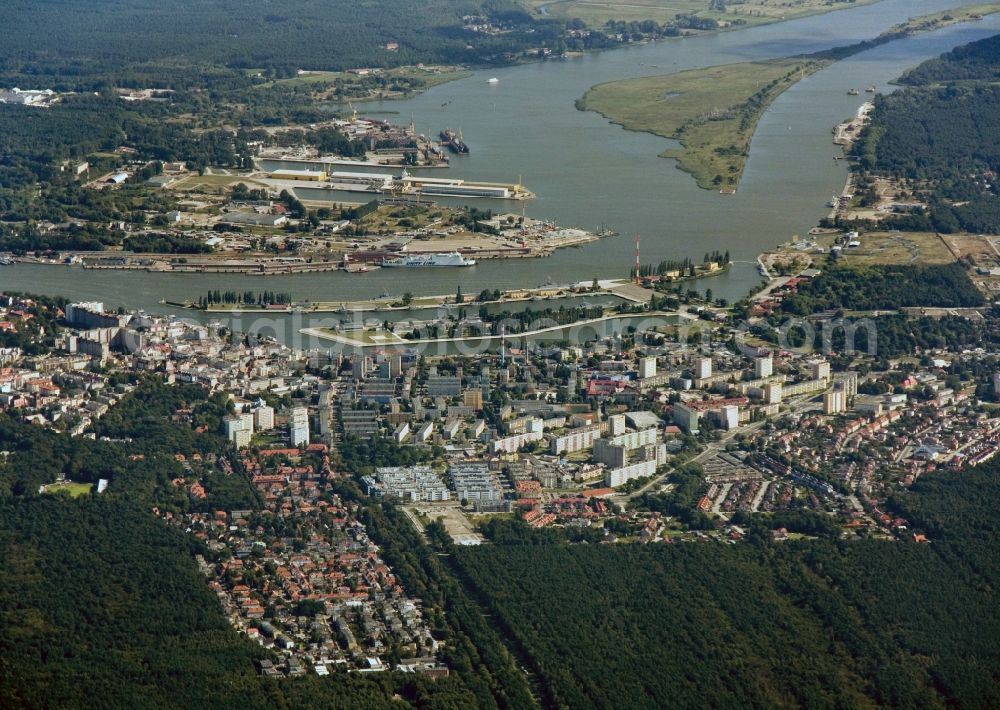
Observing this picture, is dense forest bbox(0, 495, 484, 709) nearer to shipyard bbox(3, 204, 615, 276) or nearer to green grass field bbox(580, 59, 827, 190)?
shipyard bbox(3, 204, 615, 276)

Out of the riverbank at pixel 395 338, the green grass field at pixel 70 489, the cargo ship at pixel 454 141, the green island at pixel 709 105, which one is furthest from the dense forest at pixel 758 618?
the cargo ship at pixel 454 141

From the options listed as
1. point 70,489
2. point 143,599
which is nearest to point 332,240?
point 70,489

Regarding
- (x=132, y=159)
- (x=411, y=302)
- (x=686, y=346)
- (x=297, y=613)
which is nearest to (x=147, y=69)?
(x=132, y=159)

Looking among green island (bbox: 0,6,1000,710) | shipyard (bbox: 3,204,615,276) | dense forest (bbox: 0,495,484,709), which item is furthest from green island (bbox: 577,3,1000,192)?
dense forest (bbox: 0,495,484,709)

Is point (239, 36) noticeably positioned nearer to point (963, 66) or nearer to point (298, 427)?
point (963, 66)

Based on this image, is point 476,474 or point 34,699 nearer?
point 34,699

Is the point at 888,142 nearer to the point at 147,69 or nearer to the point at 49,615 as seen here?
the point at 147,69

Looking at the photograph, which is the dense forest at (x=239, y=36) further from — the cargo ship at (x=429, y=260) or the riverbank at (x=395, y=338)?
the riverbank at (x=395, y=338)
